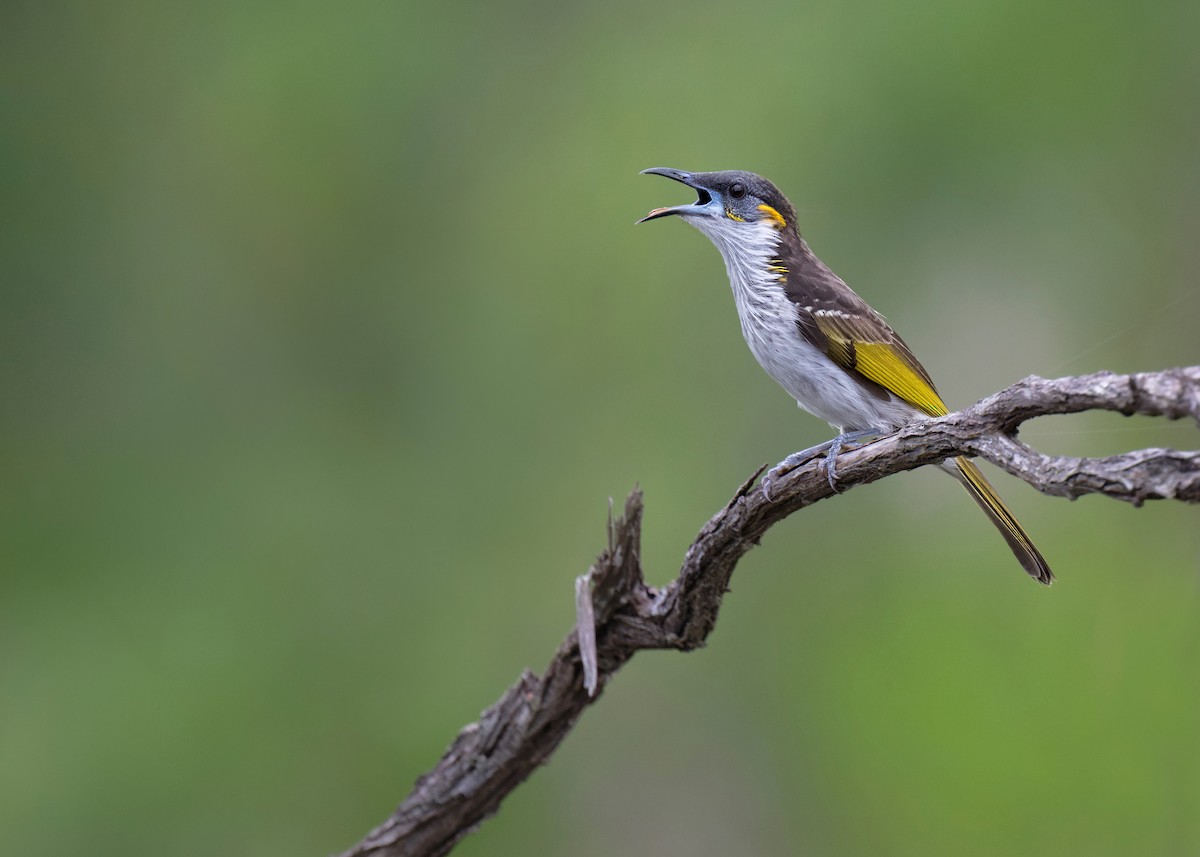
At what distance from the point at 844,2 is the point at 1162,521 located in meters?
2.50

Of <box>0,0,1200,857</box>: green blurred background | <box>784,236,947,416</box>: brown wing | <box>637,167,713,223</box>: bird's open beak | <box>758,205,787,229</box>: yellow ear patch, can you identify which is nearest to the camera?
<box>784,236,947,416</box>: brown wing

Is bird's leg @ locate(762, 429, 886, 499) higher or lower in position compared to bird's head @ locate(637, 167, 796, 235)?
lower

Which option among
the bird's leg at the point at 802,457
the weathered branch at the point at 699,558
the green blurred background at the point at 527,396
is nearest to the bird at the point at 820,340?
the bird's leg at the point at 802,457

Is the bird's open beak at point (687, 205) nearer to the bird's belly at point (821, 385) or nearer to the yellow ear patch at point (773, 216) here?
the yellow ear patch at point (773, 216)

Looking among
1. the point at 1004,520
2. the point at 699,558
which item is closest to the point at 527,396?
the point at 699,558

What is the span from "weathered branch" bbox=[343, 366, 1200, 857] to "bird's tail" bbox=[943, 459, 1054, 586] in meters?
0.40

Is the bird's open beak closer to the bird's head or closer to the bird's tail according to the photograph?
the bird's head

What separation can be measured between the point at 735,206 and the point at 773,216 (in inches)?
4.1

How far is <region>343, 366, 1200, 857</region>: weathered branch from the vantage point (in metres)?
1.43

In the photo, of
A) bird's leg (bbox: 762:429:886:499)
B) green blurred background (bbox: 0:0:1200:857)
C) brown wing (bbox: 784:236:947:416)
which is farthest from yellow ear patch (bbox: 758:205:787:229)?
green blurred background (bbox: 0:0:1200:857)

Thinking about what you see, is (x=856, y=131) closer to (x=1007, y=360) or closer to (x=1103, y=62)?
(x=1103, y=62)

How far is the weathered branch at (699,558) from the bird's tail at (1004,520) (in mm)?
405

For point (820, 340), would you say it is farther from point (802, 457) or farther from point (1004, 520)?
point (1004, 520)

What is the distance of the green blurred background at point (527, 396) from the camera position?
13.9 feet
